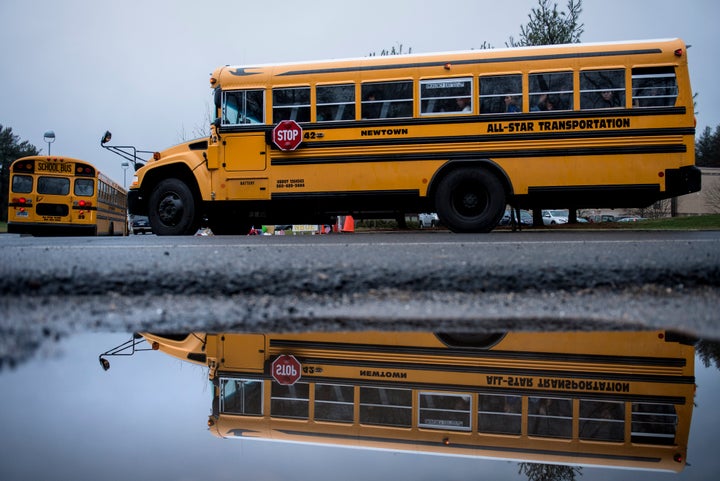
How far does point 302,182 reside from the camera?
8.86 m

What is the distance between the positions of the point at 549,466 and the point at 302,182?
25.9ft

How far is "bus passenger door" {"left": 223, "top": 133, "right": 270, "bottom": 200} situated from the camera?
29.5 ft

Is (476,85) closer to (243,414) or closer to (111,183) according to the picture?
(243,414)

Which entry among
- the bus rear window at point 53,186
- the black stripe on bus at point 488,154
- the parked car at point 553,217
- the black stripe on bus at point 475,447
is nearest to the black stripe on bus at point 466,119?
the black stripe on bus at point 488,154

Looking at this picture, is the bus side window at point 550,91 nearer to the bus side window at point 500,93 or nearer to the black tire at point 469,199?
the bus side window at point 500,93

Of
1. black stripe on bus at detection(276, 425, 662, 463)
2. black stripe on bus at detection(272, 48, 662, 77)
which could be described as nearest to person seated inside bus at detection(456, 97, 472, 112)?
black stripe on bus at detection(272, 48, 662, 77)

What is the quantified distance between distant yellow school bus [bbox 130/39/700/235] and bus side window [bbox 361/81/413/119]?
2cm

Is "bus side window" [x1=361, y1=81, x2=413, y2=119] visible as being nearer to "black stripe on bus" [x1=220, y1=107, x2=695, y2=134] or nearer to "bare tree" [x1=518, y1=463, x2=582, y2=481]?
"black stripe on bus" [x1=220, y1=107, x2=695, y2=134]

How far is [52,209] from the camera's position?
1800 centimetres

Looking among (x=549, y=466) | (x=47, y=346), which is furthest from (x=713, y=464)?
(x=47, y=346)

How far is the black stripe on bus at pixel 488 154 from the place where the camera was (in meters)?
7.90

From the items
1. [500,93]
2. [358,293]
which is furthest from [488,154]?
[358,293]

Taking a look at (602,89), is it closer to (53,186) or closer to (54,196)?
(54,196)

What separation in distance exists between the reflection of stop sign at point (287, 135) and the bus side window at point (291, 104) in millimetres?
185
